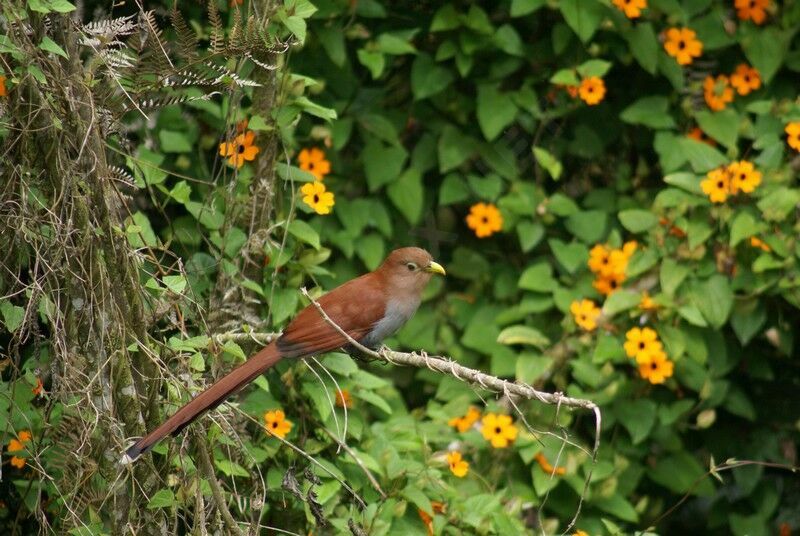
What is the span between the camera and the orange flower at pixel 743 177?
4.41 m

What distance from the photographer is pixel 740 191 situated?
14.7ft

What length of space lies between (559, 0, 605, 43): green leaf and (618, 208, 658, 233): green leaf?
712 mm

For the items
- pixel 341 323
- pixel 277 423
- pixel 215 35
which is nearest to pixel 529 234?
pixel 341 323

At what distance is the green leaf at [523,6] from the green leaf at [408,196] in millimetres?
789

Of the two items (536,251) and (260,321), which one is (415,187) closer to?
(536,251)

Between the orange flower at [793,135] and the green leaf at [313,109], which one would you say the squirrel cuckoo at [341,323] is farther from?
the orange flower at [793,135]

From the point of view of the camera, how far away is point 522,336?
15.0 ft

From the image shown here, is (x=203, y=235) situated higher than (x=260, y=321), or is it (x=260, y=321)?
(x=203, y=235)

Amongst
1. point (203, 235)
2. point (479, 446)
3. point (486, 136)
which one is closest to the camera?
point (203, 235)

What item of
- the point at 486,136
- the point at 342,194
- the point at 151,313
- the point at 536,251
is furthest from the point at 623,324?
the point at 151,313

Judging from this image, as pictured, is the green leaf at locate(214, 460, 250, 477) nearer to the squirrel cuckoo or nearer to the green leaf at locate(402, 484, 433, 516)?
the squirrel cuckoo

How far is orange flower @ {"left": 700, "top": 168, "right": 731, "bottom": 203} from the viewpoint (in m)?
4.43

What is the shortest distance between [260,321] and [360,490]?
64cm

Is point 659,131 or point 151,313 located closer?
point 151,313
